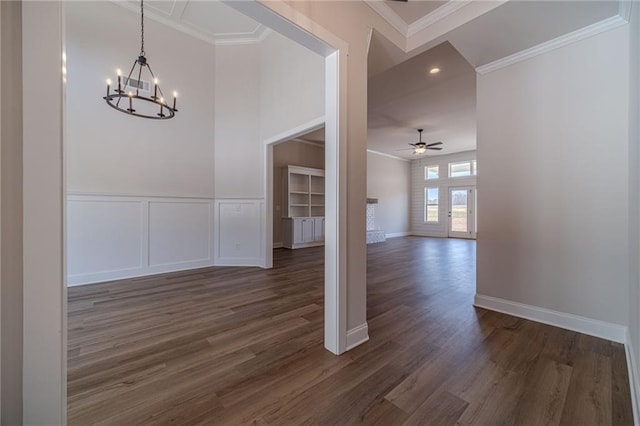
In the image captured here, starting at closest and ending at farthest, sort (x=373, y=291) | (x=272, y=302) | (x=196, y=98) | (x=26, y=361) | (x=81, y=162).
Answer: (x=26, y=361) < (x=272, y=302) < (x=373, y=291) < (x=81, y=162) < (x=196, y=98)

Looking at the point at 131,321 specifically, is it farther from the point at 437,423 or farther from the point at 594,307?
the point at 594,307

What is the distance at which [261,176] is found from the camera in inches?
181

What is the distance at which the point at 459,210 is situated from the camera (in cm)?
945

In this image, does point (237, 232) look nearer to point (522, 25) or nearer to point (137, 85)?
point (137, 85)

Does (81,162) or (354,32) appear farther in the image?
(81,162)

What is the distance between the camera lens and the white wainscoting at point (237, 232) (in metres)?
4.64

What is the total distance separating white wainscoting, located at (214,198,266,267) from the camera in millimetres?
4645

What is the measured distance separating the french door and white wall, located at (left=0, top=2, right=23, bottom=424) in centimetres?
1046

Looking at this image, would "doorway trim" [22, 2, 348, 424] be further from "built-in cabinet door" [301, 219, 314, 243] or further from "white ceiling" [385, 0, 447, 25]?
"built-in cabinet door" [301, 219, 314, 243]

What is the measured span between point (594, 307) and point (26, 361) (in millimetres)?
3559

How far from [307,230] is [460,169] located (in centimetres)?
648

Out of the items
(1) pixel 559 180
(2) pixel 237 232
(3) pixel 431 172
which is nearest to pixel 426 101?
(1) pixel 559 180

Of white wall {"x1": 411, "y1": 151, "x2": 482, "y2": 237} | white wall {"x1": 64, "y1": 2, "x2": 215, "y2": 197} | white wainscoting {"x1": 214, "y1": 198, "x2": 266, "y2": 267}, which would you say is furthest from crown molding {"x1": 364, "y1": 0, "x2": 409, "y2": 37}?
white wall {"x1": 411, "y1": 151, "x2": 482, "y2": 237}

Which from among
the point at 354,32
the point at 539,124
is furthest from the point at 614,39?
the point at 354,32
